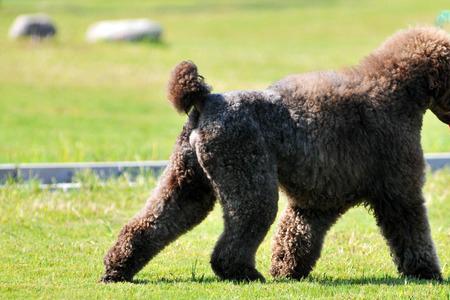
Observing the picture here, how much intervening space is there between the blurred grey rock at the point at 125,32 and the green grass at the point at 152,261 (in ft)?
62.3

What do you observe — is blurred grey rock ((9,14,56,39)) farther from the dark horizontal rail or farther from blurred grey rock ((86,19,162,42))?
the dark horizontal rail

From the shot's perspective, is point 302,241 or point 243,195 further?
point 302,241

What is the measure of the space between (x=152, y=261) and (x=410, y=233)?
2.29 metres

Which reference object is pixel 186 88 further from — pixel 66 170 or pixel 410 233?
pixel 66 170

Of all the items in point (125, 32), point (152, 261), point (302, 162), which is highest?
point (302, 162)

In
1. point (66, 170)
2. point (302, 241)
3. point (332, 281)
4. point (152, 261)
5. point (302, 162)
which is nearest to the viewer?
point (302, 162)

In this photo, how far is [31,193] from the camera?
11.9m

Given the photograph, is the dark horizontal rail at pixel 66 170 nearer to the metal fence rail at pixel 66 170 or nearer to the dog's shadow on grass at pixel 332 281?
the metal fence rail at pixel 66 170

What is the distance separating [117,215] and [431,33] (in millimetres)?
4325

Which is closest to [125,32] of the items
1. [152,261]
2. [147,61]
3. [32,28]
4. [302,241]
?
[32,28]

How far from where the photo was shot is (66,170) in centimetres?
1284

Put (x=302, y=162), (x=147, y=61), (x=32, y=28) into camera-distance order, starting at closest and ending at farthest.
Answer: (x=302, y=162)
(x=147, y=61)
(x=32, y=28)

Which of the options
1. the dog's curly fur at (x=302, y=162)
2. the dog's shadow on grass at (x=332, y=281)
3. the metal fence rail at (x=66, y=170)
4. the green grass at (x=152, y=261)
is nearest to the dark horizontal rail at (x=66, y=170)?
the metal fence rail at (x=66, y=170)

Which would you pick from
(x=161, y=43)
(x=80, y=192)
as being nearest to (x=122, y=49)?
(x=161, y=43)
